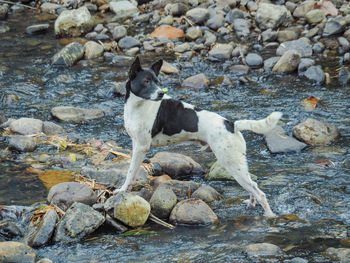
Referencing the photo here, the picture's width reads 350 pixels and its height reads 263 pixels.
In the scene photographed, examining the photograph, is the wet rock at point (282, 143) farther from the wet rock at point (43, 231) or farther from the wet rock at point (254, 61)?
the wet rock at point (254, 61)

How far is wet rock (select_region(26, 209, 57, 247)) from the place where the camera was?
539cm

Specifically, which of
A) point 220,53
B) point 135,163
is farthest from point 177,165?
point 220,53

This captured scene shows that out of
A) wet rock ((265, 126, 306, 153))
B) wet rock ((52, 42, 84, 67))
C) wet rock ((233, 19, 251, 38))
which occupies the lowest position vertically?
wet rock ((265, 126, 306, 153))

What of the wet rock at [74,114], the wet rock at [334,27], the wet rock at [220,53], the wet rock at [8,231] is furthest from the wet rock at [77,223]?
the wet rock at [334,27]

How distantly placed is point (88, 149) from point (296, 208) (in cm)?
349

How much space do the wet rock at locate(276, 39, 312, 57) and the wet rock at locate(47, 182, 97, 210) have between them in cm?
776

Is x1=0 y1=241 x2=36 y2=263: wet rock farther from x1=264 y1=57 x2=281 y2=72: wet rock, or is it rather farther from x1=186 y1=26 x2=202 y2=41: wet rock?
x1=186 y1=26 x2=202 y2=41: wet rock

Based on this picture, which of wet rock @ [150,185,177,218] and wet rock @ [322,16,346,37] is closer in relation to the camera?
wet rock @ [150,185,177,218]

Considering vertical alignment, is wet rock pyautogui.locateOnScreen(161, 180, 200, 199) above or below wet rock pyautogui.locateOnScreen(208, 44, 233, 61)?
below

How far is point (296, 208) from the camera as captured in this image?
19.7 feet

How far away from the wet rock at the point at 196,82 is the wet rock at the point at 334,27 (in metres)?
4.27

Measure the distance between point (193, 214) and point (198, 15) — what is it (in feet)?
32.7

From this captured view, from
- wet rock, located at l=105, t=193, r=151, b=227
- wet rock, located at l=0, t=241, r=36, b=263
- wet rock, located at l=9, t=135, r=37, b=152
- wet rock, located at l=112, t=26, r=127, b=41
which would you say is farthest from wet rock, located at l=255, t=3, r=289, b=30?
wet rock, located at l=0, t=241, r=36, b=263

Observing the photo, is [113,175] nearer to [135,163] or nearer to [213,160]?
[135,163]
